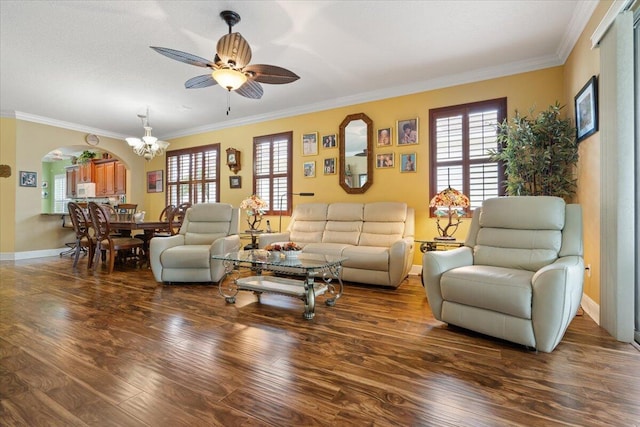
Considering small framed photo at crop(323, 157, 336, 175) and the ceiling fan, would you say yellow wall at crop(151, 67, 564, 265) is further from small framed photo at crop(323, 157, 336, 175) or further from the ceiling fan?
the ceiling fan

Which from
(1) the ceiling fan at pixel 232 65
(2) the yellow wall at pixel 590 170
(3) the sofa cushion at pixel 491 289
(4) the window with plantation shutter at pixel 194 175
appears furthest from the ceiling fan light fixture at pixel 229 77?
(4) the window with plantation shutter at pixel 194 175

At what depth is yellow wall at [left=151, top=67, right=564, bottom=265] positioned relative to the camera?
3.77 meters

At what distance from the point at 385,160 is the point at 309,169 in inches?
52.8

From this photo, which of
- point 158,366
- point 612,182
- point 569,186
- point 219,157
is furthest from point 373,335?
point 219,157

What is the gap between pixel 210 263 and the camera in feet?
12.4

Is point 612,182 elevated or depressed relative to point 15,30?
depressed

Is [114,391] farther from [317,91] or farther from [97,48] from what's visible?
[317,91]

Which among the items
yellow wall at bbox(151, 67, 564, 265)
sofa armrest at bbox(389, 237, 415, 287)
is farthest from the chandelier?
sofa armrest at bbox(389, 237, 415, 287)

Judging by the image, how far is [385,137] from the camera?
183 inches

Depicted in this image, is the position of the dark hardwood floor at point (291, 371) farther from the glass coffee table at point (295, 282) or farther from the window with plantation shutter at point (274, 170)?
the window with plantation shutter at point (274, 170)

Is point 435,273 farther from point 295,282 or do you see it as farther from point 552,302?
point 295,282

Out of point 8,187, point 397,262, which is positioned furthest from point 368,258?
point 8,187

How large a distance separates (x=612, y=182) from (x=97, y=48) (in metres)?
5.01

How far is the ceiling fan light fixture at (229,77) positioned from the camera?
9.25ft
